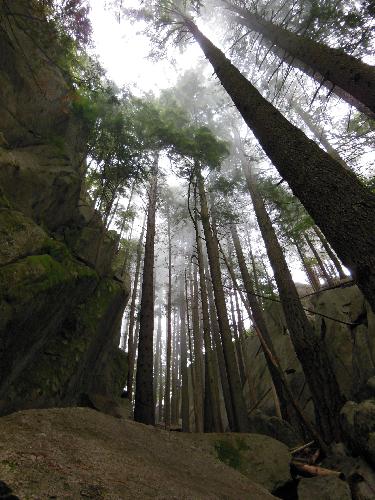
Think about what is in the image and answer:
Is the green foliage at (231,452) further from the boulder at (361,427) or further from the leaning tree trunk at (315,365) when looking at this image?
the leaning tree trunk at (315,365)

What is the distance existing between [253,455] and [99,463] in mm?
3817

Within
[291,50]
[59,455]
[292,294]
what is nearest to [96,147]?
[291,50]

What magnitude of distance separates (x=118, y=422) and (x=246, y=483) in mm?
1681

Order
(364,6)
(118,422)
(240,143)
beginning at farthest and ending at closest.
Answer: (240,143) < (364,6) < (118,422)

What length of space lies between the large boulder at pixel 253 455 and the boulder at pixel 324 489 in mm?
448

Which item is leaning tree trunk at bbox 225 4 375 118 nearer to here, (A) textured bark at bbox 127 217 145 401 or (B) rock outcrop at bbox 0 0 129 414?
(B) rock outcrop at bbox 0 0 129 414

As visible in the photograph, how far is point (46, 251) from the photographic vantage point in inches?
300

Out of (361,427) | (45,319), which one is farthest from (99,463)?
(45,319)

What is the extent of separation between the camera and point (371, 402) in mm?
5660

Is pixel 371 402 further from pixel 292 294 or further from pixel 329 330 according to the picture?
pixel 329 330

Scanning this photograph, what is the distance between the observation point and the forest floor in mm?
1787

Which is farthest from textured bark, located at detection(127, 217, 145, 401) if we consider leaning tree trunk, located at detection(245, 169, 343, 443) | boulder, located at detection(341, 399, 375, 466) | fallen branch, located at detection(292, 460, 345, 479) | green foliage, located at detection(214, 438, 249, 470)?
boulder, located at detection(341, 399, 375, 466)

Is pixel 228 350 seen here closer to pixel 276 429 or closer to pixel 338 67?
pixel 276 429

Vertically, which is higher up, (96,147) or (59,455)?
(96,147)
